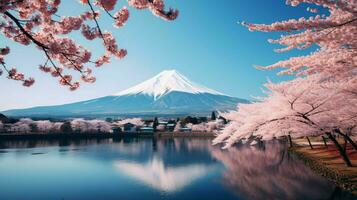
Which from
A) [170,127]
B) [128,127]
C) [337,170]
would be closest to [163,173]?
[337,170]

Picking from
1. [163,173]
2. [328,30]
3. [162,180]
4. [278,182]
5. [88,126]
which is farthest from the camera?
[88,126]

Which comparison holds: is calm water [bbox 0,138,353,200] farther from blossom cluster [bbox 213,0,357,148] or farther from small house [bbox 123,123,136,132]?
small house [bbox 123,123,136,132]

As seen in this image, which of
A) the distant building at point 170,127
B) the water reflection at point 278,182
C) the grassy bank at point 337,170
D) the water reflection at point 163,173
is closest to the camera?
the water reflection at point 278,182

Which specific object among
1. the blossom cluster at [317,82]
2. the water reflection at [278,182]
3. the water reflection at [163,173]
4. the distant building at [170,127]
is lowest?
the water reflection at [163,173]

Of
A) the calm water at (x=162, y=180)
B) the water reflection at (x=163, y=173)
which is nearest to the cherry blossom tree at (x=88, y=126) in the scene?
the calm water at (x=162, y=180)

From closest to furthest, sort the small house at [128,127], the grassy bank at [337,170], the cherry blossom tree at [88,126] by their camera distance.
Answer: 1. the grassy bank at [337,170]
2. the cherry blossom tree at [88,126]
3. the small house at [128,127]

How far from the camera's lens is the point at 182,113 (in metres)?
168

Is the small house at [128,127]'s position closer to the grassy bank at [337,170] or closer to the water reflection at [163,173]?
the water reflection at [163,173]

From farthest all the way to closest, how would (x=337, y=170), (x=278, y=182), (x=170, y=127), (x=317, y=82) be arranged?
(x=170, y=127) < (x=278, y=182) < (x=337, y=170) < (x=317, y=82)

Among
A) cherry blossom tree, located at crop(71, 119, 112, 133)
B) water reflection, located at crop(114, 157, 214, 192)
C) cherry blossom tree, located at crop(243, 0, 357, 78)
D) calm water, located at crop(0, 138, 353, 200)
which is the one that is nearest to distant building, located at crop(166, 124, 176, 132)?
cherry blossom tree, located at crop(71, 119, 112, 133)

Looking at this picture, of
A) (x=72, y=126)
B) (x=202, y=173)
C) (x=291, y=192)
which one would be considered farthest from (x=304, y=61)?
(x=72, y=126)

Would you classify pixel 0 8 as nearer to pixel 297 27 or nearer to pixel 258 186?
pixel 297 27

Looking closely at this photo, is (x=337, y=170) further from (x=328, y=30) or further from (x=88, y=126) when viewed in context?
(x=88, y=126)

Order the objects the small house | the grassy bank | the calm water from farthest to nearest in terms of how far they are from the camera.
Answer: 1. the small house
2. the calm water
3. the grassy bank
